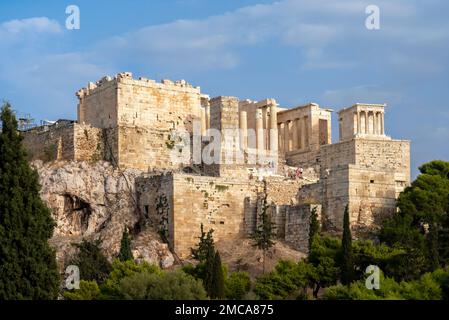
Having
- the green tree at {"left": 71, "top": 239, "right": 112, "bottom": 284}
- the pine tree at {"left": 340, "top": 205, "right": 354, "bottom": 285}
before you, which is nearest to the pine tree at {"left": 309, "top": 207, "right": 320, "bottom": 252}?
the pine tree at {"left": 340, "top": 205, "right": 354, "bottom": 285}

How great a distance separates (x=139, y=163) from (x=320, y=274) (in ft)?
48.7

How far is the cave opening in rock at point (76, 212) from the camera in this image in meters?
70.1

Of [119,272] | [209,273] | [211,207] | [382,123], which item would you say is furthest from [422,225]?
[119,272]

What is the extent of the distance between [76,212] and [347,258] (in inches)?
621

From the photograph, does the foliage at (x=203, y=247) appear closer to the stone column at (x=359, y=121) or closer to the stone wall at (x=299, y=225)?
the stone wall at (x=299, y=225)

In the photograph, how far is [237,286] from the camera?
59.2 metres

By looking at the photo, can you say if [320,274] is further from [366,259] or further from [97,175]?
[97,175]

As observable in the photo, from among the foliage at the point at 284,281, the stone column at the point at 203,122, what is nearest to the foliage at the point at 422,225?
the foliage at the point at 284,281

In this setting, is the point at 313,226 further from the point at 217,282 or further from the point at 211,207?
the point at 217,282

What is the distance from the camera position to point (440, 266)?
199 feet

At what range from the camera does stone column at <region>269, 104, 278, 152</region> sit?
7981 centimetres

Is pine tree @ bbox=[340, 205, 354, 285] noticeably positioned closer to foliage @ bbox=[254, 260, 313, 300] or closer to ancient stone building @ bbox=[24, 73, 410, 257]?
foliage @ bbox=[254, 260, 313, 300]

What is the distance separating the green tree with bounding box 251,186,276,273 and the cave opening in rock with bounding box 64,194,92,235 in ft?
26.4

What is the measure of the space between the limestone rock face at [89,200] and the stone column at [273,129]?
423 inches
